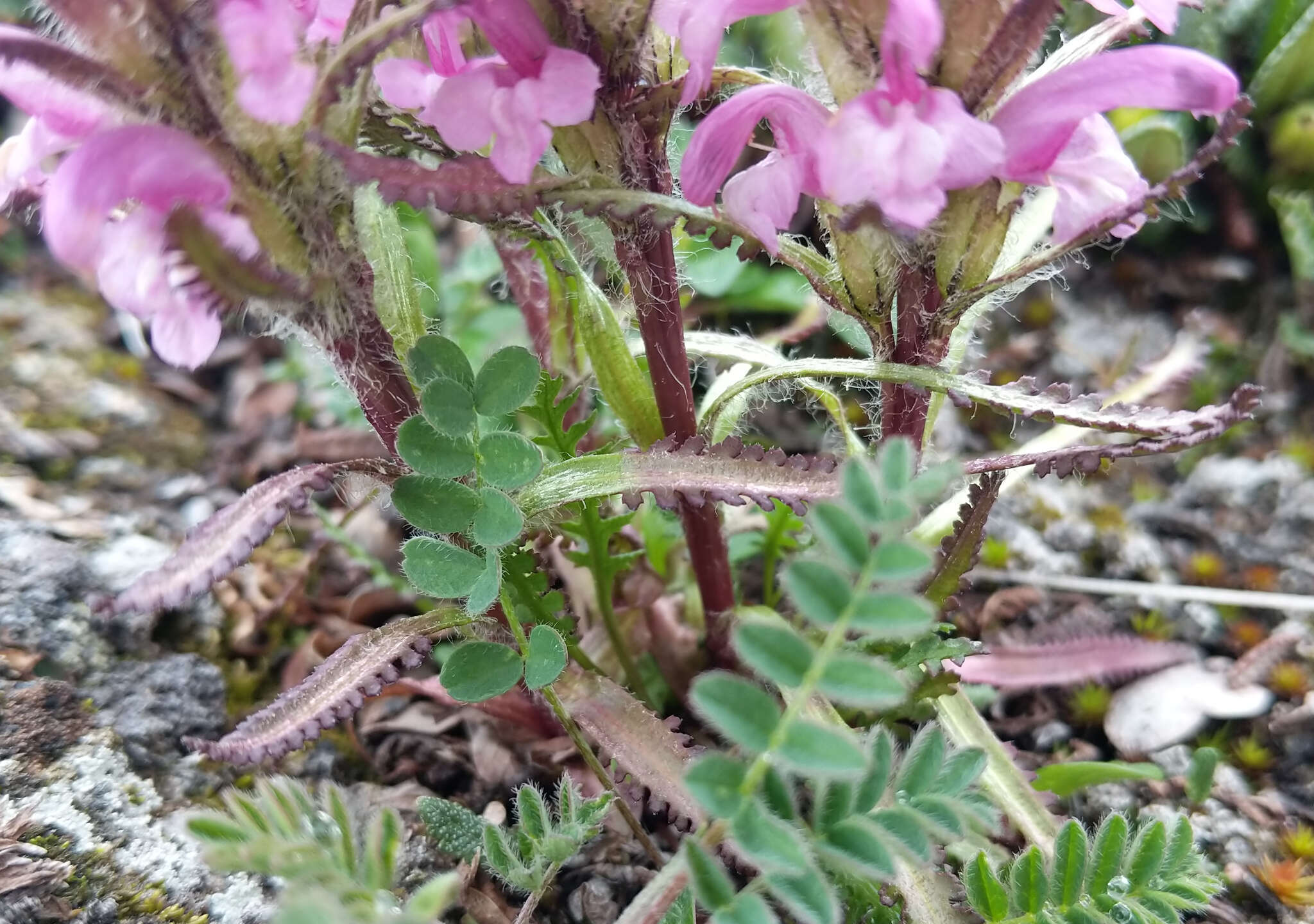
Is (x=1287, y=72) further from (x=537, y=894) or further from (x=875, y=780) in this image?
(x=537, y=894)

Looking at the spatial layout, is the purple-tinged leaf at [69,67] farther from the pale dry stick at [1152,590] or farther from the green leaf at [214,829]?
the pale dry stick at [1152,590]

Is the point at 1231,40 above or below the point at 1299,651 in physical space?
above

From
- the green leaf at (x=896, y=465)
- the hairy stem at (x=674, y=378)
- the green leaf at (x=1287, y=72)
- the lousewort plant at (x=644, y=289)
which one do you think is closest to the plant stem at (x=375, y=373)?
the lousewort plant at (x=644, y=289)

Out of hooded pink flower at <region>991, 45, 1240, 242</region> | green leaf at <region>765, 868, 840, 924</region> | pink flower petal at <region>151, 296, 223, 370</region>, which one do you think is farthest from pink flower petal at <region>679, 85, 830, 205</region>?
green leaf at <region>765, 868, 840, 924</region>

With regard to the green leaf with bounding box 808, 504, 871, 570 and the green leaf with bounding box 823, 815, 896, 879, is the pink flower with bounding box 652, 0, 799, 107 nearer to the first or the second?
the green leaf with bounding box 808, 504, 871, 570

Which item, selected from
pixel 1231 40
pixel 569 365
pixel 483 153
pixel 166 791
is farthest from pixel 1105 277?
pixel 166 791

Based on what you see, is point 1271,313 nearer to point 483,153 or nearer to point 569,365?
point 569,365

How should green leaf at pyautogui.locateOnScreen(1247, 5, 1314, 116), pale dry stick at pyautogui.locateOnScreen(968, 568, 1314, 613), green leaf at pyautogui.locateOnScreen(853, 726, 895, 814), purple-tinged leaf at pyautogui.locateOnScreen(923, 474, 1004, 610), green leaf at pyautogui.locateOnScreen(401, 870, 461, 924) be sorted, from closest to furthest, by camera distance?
1. green leaf at pyautogui.locateOnScreen(401, 870, 461, 924)
2. green leaf at pyautogui.locateOnScreen(853, 726, 895, 814)
3. purple-tinged leaf at pyautogui.locateOnScreen(923, 474, 1004, 610)
4. pale dry stick at pyautogui.locateOnScreen(968, 568, 1314, 613)
5. green leaf at pyautogui.locateOnScreen(1247, 5, 1314, 116)
